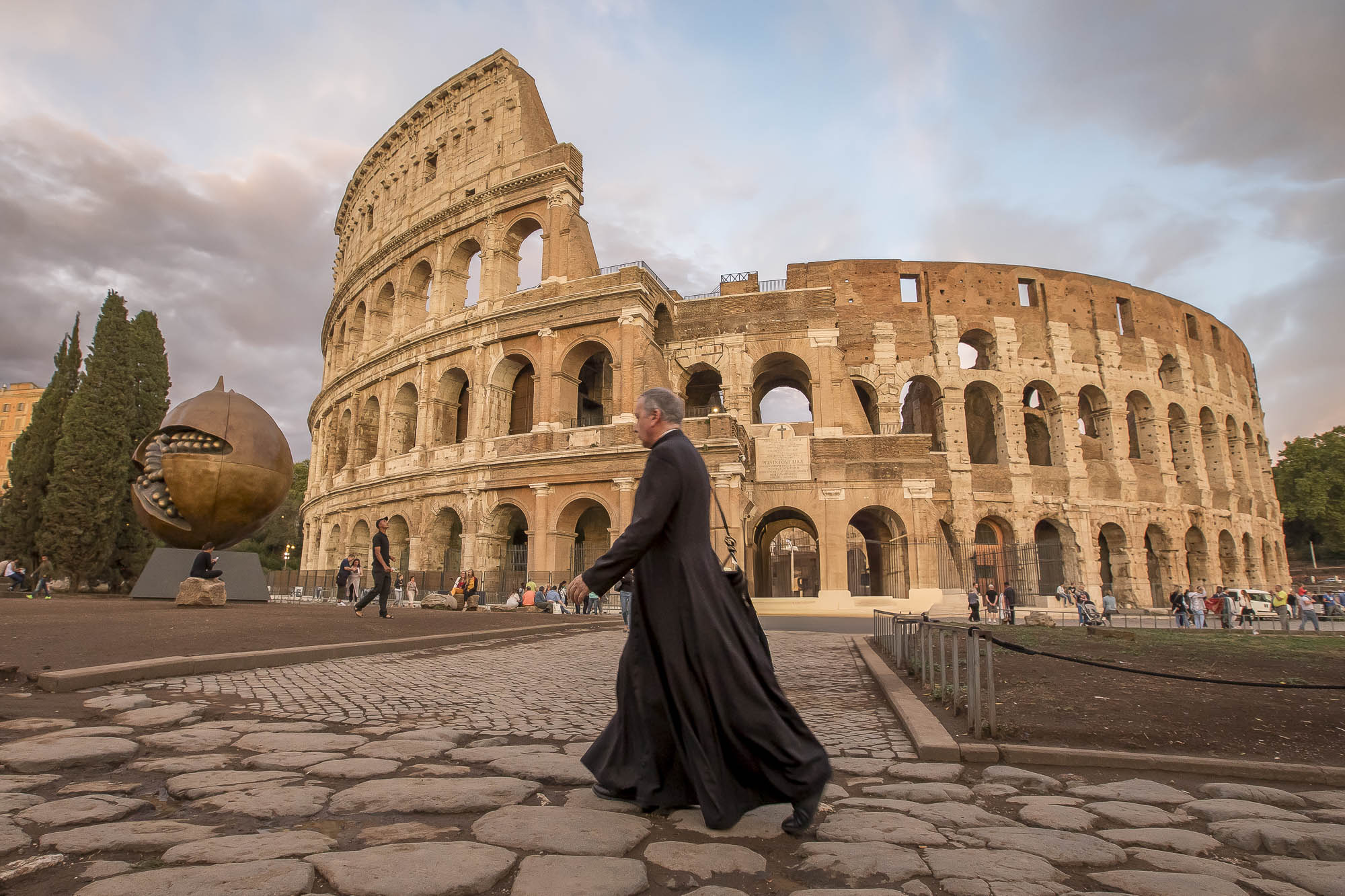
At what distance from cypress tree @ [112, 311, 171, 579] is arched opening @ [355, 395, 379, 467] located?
617cm

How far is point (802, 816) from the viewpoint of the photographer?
227 centimetres

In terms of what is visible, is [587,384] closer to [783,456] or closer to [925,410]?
[783,456]

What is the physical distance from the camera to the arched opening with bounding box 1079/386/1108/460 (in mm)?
27125

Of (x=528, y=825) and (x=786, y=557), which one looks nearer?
(x=528, y=825)

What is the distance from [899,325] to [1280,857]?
2595 cm

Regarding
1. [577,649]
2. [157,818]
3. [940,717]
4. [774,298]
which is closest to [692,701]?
[157,818]

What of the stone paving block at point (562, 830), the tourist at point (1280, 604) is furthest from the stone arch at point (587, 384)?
the tourist at point (1280, 604)

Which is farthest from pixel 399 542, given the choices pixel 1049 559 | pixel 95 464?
pixel 1049 559

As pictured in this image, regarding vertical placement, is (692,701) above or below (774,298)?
below

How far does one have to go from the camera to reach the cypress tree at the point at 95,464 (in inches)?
821

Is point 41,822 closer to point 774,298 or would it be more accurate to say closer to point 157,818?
point 157,818

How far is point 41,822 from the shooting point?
2.02 m

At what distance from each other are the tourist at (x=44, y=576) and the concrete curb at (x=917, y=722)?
21.8 metres

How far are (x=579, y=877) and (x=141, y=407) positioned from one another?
27875 mm
